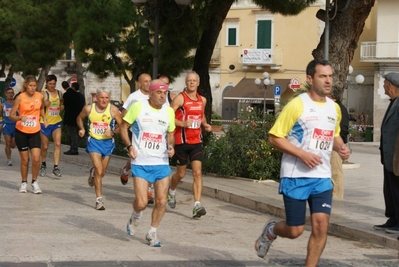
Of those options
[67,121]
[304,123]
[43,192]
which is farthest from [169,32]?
[304,123]

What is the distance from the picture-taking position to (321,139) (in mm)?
7473

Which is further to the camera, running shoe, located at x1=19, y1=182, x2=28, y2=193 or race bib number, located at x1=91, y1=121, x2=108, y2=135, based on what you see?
running shoe, located at x1=19, y1=182, x2=28, y2=193

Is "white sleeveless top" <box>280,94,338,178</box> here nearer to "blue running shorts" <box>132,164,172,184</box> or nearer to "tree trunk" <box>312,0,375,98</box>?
"blue running shorts" <box>132,164,172,184</box>

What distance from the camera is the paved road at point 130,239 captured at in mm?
8664

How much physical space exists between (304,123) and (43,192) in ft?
26.3

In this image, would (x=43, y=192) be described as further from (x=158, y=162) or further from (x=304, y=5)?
(x=304, y=5)

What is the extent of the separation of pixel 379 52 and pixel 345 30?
30.7m

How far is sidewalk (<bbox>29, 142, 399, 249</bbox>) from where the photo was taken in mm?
10656

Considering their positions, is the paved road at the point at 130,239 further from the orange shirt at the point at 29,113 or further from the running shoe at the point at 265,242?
the orange shirt at the point at 29,113

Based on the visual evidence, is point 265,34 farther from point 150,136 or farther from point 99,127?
point 150,136

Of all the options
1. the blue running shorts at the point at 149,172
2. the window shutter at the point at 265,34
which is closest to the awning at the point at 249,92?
the window shutter at the point at 265,34

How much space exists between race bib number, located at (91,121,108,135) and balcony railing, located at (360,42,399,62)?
34.4 m

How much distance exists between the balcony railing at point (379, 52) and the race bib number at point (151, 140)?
3698cm

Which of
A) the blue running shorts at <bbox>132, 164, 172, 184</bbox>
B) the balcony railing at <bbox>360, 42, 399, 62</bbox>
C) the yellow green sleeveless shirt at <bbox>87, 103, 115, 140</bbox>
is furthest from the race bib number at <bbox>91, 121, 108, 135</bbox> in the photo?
the balcony railing at <bbox>360, 42, 399, 62</bbox>
